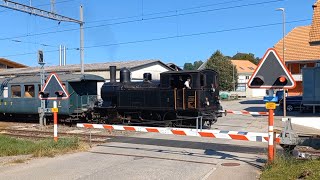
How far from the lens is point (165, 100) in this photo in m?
18.0

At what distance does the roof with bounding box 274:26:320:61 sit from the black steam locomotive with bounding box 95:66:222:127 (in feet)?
67.3

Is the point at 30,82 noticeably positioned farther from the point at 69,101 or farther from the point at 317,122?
the point at 317,122

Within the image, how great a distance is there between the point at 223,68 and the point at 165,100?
174 ft

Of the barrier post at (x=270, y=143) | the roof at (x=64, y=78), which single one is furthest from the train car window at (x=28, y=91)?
the barrier post at (x=270, y=143)

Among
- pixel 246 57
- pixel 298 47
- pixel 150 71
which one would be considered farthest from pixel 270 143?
pixel 246 57

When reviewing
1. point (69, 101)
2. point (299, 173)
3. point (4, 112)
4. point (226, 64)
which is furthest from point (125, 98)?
point (226, 64)

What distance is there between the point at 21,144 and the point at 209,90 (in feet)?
29.8

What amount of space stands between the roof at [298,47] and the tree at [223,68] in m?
27.6

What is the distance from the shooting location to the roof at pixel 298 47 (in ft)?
118

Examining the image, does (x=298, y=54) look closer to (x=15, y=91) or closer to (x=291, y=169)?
(x=15, y=91)

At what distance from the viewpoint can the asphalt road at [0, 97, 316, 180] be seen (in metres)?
7.90

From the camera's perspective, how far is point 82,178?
767 centimetres

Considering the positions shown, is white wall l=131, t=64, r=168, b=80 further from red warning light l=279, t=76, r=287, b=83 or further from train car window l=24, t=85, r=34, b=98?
red warning light l=279, t=76, r=287, b=83

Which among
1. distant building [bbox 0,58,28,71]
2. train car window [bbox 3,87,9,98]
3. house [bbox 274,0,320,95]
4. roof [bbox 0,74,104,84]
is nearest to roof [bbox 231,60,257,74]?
house [bbox 274,0,320,95]
